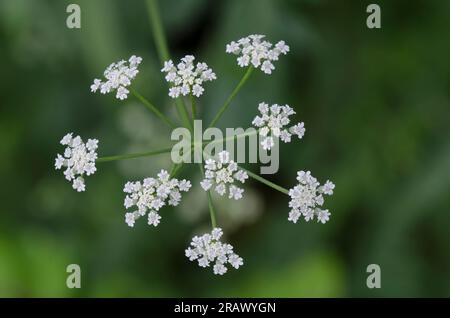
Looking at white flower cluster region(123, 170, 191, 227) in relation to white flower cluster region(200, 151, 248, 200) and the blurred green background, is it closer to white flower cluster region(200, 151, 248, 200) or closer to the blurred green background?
white flower cluster region(200, 151, 248, 200)

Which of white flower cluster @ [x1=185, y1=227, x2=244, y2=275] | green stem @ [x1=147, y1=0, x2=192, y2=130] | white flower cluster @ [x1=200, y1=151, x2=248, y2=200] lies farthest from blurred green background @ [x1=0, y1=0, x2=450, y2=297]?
white flower cluster @ [x1=185, y1=227, x2=244, y2=275]

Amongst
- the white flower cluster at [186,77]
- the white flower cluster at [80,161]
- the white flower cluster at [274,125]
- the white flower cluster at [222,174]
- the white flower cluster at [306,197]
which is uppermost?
the white flower cluster at [186,77]

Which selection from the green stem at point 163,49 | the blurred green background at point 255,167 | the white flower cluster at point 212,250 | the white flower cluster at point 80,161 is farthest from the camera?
the blurred green background at point 255,167

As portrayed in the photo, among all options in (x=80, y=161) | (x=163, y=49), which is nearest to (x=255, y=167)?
(x=163, y=49)

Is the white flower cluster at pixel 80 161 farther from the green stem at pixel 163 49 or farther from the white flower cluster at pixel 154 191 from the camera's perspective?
the green stem at pixel 163 49

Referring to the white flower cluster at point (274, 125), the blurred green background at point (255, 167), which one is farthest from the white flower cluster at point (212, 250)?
the blurred green background at point (255, 167)

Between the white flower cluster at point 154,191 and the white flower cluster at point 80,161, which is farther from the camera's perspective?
the white flower cluster at point 80,161
